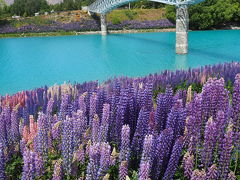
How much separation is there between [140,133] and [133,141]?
0.43 ft

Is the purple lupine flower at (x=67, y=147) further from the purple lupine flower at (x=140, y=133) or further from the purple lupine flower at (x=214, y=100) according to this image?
the purple lupine flower at (x=214, y=100)

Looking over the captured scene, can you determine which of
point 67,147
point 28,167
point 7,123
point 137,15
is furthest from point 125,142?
point 137,15

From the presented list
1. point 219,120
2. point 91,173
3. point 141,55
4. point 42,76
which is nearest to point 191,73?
point 219,120

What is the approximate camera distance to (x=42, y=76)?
22609 mm

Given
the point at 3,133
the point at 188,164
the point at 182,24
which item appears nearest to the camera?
the point at 188,164

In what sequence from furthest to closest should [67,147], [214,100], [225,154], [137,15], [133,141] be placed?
[137,15], [214,100], [133,141], [67,147], [225,154]

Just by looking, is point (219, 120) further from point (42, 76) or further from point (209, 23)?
point (209, 23)

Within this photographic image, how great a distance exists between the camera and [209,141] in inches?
127

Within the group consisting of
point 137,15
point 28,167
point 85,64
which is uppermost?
point 137,15

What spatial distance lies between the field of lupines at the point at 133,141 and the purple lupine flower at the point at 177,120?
12 millimetres

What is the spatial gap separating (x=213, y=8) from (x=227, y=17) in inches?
130

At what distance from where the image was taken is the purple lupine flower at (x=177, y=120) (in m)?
3.86

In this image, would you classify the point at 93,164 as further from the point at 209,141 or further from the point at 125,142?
the point at 209,141

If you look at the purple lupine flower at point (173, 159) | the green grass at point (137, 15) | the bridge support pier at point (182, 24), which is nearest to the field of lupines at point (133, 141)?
the purple lupine flower at point (173, 159)
